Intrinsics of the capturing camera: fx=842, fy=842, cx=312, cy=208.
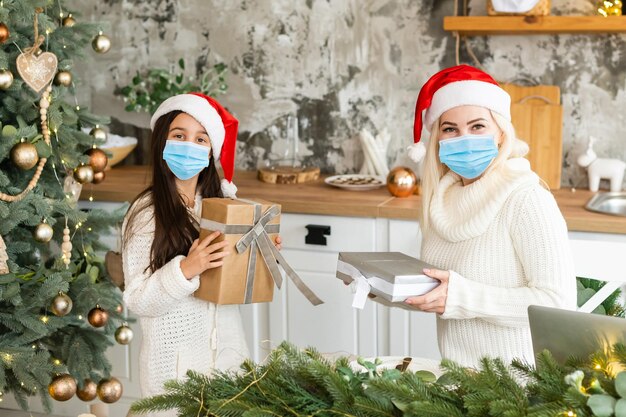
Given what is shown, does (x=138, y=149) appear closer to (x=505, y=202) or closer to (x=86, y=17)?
(x=86, y=17)

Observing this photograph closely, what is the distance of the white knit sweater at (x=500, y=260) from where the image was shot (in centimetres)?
181

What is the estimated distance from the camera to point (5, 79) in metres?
2.34

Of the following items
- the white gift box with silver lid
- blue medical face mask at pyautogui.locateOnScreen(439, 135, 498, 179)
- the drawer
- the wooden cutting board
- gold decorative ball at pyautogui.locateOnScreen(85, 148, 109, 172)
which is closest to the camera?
the white gift box with silver lid

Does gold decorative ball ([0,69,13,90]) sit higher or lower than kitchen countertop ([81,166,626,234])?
higher

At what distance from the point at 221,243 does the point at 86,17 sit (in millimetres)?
2362

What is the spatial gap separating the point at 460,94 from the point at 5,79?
49.8 inches

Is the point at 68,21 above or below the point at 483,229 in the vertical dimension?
above

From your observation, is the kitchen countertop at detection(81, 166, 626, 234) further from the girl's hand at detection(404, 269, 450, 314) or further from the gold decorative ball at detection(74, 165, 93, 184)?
the girl's hand at detection(404, 269, 450, 314)

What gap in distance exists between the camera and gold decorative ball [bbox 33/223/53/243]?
8.09 feet

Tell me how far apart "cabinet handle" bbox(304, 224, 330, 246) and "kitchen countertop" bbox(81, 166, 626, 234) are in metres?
0.05

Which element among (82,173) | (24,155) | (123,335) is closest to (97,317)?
(123,335)

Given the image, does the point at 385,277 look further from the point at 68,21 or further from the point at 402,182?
the point at 68,21

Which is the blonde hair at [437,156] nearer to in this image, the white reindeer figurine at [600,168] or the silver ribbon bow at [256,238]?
the silver ribbon bow at [256,238]

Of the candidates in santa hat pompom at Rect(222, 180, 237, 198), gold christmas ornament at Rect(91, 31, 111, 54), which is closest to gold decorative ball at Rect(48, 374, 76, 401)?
santa hat pompom at Rect(222, 180, 237, 198)
